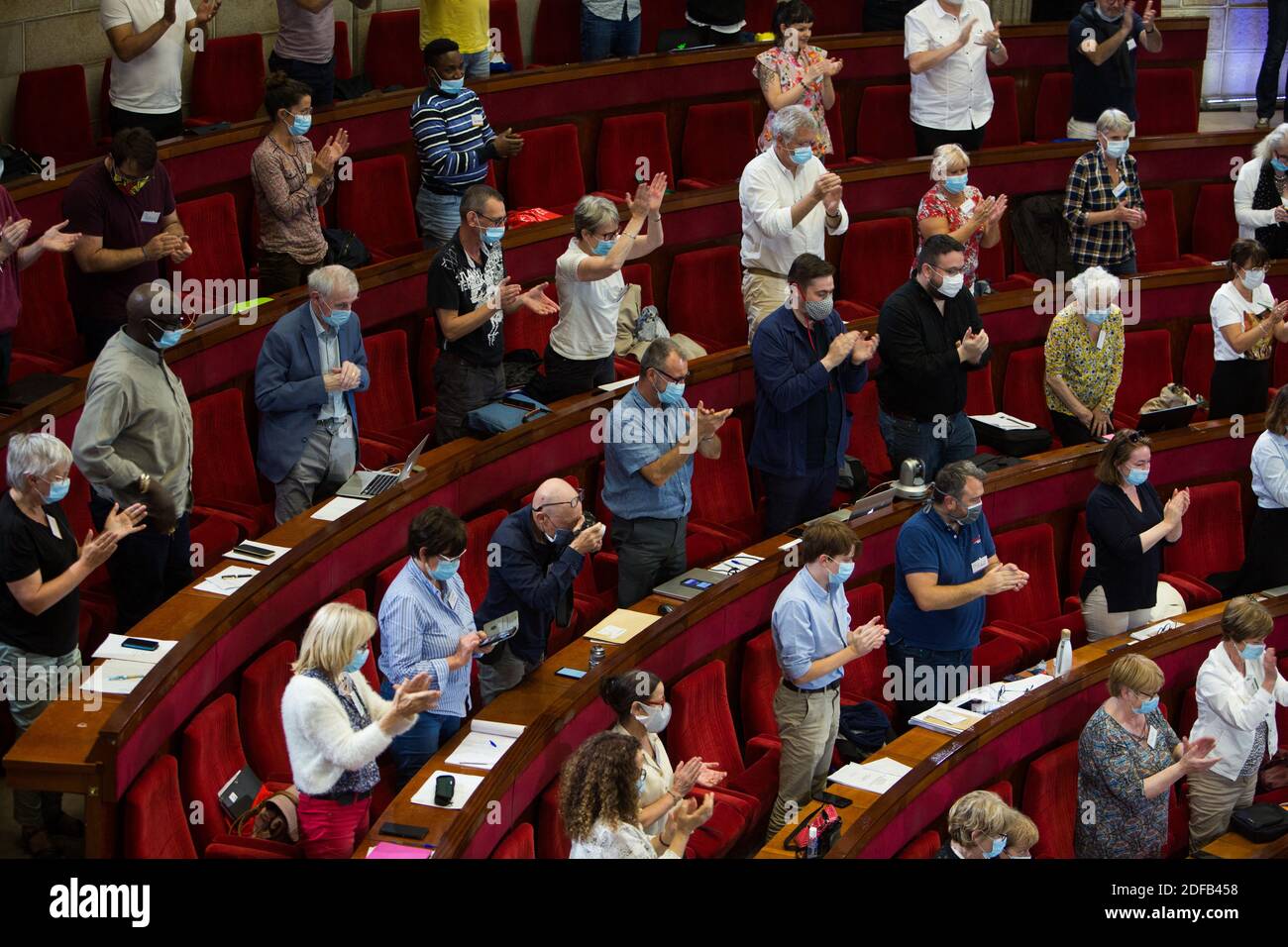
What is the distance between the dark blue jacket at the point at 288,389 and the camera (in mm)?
4953

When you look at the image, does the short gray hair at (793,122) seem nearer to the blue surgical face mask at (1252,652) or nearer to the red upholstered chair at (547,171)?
the red upholstered chair at (547,171)

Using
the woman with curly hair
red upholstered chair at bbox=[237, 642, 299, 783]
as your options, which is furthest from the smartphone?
the woman with curly hair

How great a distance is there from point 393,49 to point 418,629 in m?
4.09

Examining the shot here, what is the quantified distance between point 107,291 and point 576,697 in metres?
2.01

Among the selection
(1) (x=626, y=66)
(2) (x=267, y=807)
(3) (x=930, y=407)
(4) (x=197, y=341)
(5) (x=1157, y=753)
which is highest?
(1) (x=626, y=66)

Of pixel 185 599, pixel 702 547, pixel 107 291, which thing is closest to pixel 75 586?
pixel 185 599

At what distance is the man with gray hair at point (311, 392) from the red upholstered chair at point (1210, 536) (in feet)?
9.87

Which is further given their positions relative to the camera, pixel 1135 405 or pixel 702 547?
pixel 1135 405

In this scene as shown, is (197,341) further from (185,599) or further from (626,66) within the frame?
(626,66)

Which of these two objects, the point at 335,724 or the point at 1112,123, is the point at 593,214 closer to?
the point at 335,724

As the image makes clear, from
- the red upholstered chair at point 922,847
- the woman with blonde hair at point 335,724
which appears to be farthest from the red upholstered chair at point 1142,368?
the woman with blonde hair at point 335,724

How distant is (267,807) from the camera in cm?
385

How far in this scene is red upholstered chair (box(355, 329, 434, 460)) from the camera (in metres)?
5.75

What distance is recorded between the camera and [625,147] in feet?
23.9
